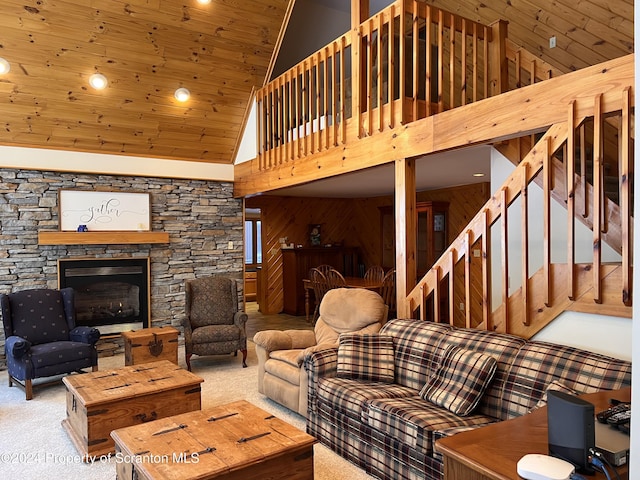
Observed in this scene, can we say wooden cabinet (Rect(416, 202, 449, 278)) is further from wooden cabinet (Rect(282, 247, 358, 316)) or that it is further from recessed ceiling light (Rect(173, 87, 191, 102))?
recessed ceiling light (Rect(173, 87, 191, 102))

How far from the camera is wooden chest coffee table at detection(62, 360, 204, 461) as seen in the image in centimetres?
313

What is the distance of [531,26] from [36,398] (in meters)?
6.15

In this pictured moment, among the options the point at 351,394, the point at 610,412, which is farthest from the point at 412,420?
the point at 610,412

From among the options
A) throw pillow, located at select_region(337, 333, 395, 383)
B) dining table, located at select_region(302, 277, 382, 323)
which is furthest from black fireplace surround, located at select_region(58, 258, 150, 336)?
throw pillow, located at select_region(337, 333, 395, 383)

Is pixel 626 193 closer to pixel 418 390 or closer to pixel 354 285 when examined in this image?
pixel 418 390

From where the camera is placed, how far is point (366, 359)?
3.40 meters

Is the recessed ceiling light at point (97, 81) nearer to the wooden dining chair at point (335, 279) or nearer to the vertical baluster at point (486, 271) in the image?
the wooden dining chair at point (335, 279)

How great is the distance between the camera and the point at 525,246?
2996 mm

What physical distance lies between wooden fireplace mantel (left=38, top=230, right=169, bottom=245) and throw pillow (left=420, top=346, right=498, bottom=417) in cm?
437

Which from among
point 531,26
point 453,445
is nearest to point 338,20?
point 531,26

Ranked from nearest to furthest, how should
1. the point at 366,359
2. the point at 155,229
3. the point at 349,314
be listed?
1. the point at 366,359
2. the point at 349,314
3. the point at 155,229

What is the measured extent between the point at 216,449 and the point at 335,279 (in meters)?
5.04

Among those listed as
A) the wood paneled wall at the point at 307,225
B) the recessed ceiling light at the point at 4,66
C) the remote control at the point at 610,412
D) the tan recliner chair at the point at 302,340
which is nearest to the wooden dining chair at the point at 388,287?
the wood paneled wall at the point at 307,225

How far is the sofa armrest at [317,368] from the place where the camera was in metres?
3.41
